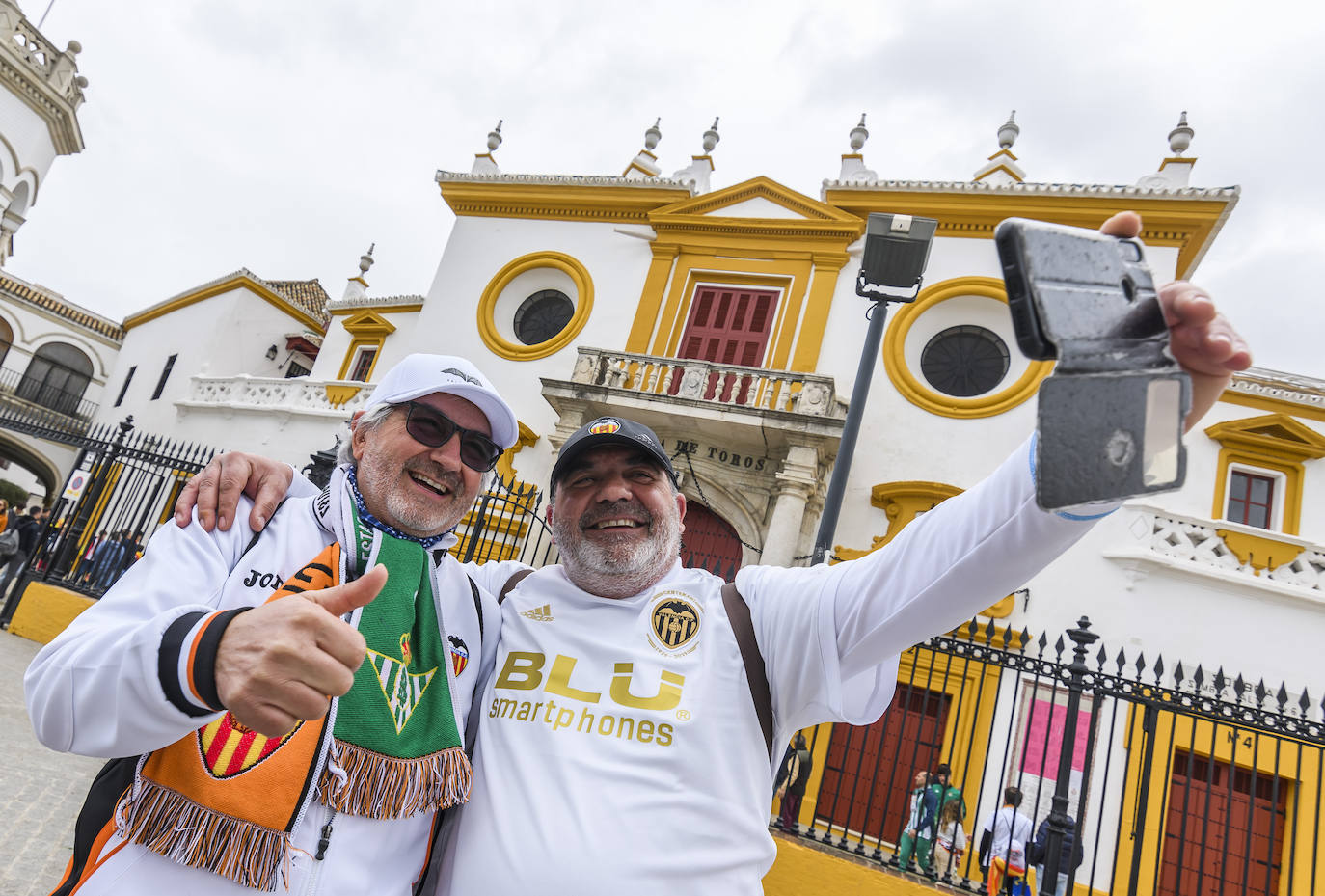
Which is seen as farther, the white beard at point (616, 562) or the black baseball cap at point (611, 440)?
the black baseball cap at point (611, 440)

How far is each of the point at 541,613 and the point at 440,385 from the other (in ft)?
2.20

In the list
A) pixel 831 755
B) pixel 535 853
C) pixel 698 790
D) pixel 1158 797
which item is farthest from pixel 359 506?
pixel 1158 797

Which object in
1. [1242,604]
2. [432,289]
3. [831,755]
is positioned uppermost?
[432,289]

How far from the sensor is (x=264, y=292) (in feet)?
65.3

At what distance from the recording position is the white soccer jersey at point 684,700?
1393mm

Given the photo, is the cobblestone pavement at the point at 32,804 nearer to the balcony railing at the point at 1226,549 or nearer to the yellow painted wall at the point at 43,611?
the yellow painted wall at the point at 43,611

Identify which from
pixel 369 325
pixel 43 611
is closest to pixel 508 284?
pixel 369 325

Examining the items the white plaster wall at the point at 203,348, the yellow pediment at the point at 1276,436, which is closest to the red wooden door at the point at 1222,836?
the yellow pediment at the point at 1276,436

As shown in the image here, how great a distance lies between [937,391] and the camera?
1073cm

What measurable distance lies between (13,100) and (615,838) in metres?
24.9

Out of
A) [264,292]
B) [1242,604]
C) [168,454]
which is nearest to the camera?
[168,454]

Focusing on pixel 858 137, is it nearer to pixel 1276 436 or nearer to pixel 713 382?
pixel 713 382

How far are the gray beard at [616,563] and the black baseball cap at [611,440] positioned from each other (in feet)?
0.67

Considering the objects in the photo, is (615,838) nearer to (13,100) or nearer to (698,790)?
(698,790)
